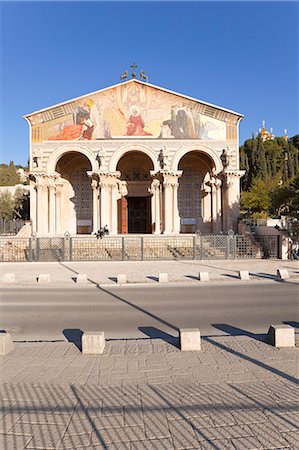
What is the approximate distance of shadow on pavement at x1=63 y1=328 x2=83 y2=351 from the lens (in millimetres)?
A: 5172

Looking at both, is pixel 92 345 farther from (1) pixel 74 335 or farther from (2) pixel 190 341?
(2) pixel 190 341

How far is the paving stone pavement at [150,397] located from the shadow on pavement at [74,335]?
0.30 metres

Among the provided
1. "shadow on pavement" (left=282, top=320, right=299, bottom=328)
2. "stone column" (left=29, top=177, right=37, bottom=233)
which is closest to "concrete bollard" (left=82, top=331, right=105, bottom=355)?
"shadow on pavement" (left=282, top=320, right=299, bottom=328)

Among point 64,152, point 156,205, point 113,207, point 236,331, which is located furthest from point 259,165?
point 236,331

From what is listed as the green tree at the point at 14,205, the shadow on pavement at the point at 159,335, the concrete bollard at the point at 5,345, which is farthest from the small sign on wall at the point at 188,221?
the green tree at the point at 14,205

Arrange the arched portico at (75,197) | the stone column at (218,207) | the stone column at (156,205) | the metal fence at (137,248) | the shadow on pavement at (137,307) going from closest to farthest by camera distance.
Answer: the shadow on pavement at (137,307) → the metal fence at (137,248) → the stone column at (218,207) → the stone column at (156,205) → the arched portico at (75,197)

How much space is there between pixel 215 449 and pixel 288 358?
7.96 ft

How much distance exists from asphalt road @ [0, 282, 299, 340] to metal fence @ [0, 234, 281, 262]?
643 centimetres

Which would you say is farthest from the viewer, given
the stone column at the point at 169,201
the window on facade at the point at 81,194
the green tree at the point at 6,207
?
the green tree at the point at 6,207

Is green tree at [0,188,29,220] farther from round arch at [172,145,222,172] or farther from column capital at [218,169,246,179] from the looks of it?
column capital at [218,169,246,179]

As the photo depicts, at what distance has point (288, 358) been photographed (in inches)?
170

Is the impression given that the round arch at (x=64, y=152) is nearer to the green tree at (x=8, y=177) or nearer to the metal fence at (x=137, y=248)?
the metal fence at (x=137, y=248)

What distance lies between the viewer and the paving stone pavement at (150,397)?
8.51ft

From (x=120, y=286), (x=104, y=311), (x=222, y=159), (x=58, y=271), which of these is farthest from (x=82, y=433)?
(x=222, y=159)
